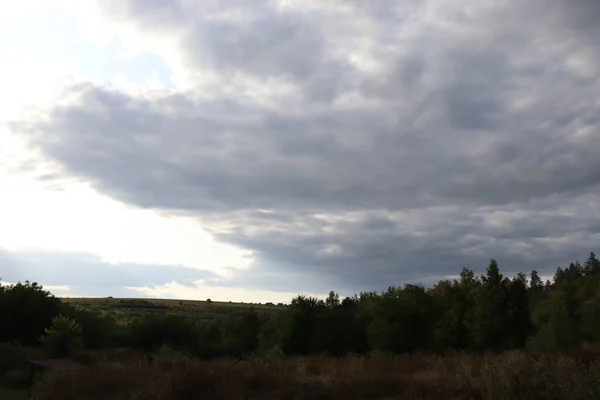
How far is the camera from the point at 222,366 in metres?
16.2

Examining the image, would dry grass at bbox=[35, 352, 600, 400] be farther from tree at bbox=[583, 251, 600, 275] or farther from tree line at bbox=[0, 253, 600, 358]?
tree at bbox=[583, 251, 600, 275]

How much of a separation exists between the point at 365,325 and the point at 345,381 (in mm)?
35181

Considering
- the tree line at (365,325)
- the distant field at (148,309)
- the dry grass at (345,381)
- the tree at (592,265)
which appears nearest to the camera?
the dry grass at (345,381)

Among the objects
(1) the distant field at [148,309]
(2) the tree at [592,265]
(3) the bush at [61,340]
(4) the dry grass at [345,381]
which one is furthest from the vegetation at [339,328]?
(2) the tree at [592,265]

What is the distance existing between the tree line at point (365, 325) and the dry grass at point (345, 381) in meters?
23.6

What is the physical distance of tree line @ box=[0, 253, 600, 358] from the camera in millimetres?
42062

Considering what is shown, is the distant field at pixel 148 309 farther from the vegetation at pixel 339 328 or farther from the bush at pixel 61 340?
the bush at pixel 61 340

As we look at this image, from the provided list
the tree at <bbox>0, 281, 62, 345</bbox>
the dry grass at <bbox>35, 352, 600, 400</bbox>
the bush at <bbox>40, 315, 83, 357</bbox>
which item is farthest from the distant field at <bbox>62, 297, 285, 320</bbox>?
the dry grass at <bbox>35, 352, 600, 400</bbox>

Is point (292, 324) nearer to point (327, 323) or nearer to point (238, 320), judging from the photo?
point (327, 323)

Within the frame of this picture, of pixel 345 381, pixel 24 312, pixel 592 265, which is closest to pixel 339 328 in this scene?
pixel 24 312

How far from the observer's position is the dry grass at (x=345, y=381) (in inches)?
440

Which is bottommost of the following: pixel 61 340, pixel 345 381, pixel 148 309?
pixel 345 381

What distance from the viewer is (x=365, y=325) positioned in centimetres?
4812

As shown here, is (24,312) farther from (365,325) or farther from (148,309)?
(148,309)
